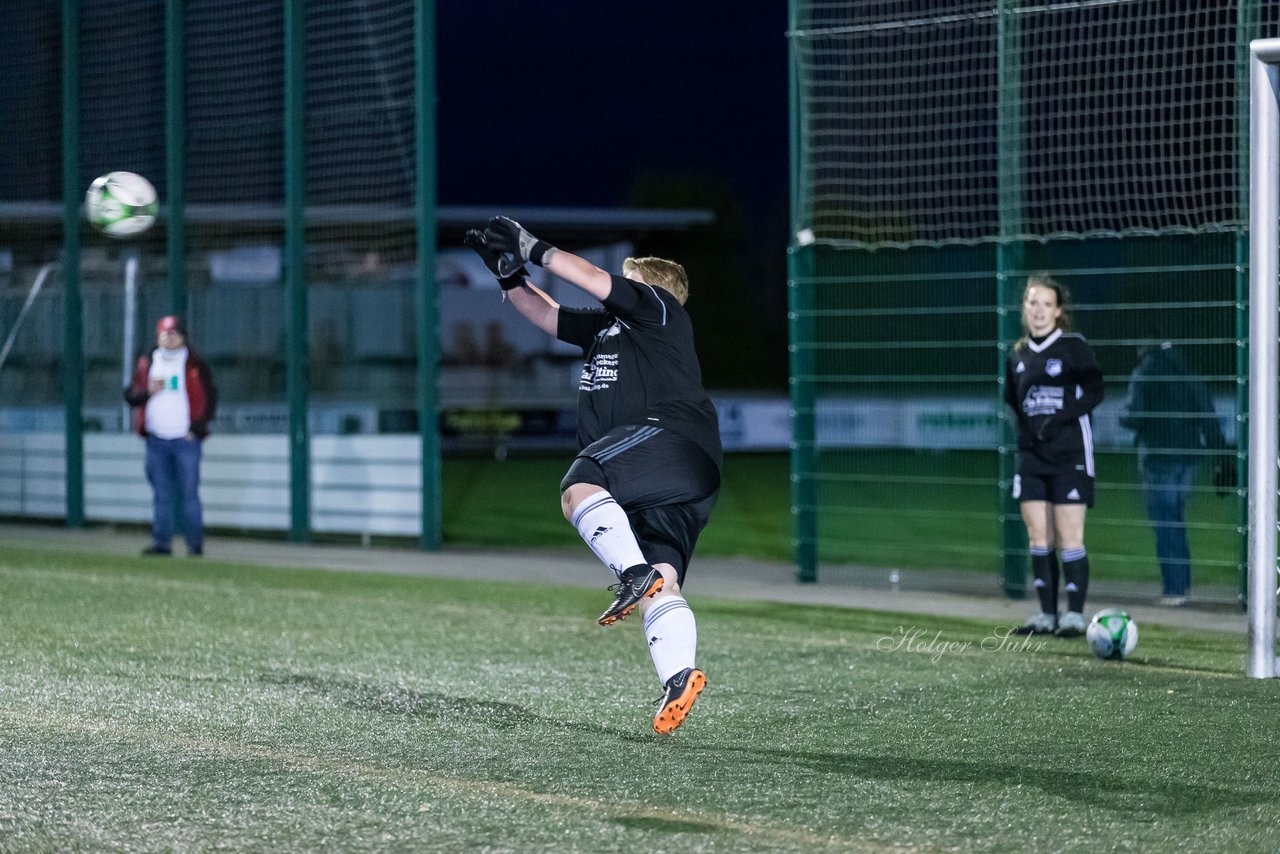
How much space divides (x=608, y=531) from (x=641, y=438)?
41 centimetres

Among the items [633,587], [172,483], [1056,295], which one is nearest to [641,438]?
[633,587]

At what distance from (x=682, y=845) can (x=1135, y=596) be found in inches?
278

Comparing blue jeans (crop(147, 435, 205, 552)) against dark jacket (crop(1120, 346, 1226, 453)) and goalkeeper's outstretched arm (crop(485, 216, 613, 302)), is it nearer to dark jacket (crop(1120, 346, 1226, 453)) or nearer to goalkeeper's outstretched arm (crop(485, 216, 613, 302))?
dark jacket (crop(1120, 346, 1226, 453))

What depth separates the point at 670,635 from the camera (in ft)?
19.8

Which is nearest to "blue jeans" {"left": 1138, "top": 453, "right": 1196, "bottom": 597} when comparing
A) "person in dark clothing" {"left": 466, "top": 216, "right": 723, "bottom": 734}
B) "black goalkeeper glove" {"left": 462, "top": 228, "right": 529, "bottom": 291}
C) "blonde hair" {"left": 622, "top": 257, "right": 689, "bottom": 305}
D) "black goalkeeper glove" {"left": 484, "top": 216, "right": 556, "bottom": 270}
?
"person in dark clothing" {"left": 466, "top": 216, "right": 723, "bottom": 734}

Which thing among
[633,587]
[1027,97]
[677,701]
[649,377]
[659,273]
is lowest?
[677,701]

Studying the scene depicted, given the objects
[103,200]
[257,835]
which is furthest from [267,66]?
[257,835]

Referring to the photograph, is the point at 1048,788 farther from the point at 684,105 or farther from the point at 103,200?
the point at 684,105

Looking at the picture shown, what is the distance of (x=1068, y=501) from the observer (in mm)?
9141

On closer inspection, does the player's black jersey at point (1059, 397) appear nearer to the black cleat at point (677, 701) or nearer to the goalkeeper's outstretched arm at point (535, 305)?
the goalkeeper's outstretched arm at point (535, 305)

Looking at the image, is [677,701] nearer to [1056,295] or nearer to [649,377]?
[649,377]

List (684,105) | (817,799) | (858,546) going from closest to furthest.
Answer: (817,799) < (858,546) < (684,105)

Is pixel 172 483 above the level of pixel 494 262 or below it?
below

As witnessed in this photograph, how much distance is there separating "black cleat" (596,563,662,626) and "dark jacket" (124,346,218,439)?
8265 millimetres
